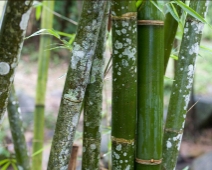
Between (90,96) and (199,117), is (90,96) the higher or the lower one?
the higher one

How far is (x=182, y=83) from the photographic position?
1.86ft

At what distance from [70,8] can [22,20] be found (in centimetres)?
571

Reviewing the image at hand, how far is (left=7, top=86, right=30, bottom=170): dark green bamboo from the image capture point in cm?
72

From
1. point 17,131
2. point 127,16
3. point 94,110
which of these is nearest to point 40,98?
point 17,131

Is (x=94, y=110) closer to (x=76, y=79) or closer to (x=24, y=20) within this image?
(x=76, y=79)

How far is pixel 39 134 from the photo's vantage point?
992 millimetres

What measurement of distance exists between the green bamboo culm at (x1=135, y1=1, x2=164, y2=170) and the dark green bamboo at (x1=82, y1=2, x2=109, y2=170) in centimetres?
6

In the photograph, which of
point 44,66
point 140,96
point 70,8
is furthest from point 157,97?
point 70,8

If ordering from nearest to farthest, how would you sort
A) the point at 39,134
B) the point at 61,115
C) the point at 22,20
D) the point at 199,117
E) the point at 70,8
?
the point at 22,20, the point at 61,115, the point at 39,134, the point at 199,117, the point at 70,8

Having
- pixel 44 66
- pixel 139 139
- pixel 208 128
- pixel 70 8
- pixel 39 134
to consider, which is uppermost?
pixel 70 8

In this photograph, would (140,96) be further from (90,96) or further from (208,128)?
(208,128)

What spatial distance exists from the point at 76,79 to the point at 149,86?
0.12 meters

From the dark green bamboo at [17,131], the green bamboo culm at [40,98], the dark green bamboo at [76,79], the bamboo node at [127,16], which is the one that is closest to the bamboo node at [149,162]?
the dark green bamboo at [76,79]

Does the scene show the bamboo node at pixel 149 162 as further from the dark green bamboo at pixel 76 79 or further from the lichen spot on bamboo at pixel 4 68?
the lichen spot on bamboo at pixel 4 68
